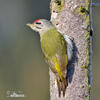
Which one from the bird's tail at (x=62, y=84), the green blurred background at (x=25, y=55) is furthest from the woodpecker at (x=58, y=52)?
the green blurred background at (x=25, y=55)

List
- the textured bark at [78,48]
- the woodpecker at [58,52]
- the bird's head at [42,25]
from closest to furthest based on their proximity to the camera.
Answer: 1. the woodpecker at [58,52]
2. the textured bark at [78,48]
3. the bird's head at [42,25]

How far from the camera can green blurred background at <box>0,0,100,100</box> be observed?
1324 centimetres

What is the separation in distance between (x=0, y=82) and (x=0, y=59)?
3.34ft

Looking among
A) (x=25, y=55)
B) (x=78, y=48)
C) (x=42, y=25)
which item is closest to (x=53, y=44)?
(x=78, y=48)

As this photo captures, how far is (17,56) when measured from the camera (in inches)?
572

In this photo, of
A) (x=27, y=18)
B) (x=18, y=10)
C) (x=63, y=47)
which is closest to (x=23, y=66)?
(x=27, y=18)

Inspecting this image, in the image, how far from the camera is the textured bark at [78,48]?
21.6 feet

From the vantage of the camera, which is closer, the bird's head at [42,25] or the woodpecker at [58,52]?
the woodpecker at [58,52]

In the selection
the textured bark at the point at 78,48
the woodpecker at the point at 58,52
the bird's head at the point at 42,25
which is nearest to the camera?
the woodpecker at the point at 58,52

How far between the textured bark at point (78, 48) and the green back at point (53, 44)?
0.47 feet

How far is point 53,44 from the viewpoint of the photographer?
6.70 metres

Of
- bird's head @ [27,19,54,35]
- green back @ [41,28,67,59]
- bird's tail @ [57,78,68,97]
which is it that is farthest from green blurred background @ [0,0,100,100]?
bird's tail @ [57,78,68,97]

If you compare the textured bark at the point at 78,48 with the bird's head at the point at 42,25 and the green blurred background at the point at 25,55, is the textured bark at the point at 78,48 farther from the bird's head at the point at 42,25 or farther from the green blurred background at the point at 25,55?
the green blurred background at the point at 25,55

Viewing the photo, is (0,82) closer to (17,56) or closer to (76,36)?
(17,56)
